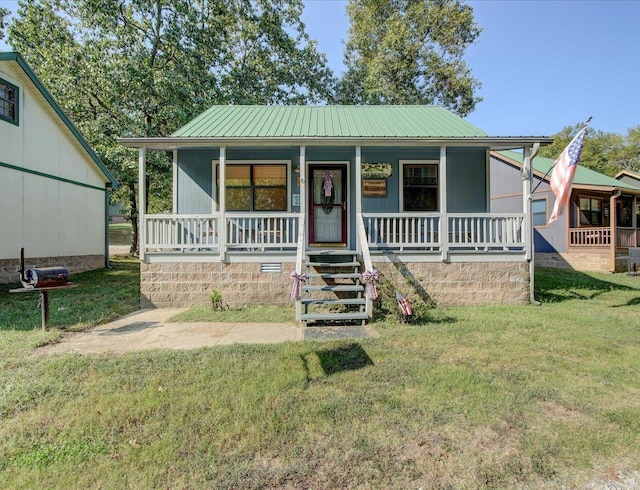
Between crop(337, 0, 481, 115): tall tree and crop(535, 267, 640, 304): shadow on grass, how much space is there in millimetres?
13181

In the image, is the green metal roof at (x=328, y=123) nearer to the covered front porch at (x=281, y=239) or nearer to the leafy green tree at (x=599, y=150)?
the covered front porch at (x=281, y=239)

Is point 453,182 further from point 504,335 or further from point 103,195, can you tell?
point 103,195

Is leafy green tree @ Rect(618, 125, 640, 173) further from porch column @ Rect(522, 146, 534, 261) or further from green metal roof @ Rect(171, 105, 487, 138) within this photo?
porch column @ Rect(522, 146, 534, 261)

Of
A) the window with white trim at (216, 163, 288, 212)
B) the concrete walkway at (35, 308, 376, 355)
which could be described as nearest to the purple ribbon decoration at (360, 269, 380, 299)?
the concrete walkway at (35, 308, 376, 355)

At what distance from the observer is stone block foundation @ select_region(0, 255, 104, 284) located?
9.48 meters

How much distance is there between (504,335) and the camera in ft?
16.2

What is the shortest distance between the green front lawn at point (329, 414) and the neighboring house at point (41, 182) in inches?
281

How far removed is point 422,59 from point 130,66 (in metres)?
14.9

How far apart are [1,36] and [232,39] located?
9646mm

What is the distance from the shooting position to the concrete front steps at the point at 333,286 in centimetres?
596

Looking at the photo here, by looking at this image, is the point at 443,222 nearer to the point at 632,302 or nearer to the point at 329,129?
the point at 329,129

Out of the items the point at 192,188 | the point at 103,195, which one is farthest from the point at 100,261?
the point at 192,188

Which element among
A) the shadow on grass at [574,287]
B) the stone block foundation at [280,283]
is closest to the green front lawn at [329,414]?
the stone block foundation at [280,283]

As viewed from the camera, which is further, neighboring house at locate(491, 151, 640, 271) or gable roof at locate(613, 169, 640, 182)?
gable roof at locate(613, 169, 640, 182)
